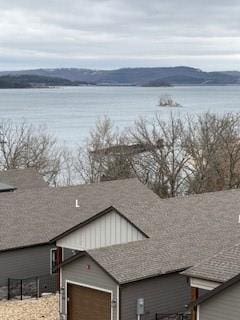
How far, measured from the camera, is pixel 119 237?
23656 mm

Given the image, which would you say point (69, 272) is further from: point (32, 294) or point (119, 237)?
point (32, 294)

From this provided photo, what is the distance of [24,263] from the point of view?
27.3 metres

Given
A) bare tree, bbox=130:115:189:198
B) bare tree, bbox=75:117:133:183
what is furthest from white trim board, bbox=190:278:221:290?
bare tree, bbox=75:117:133:183

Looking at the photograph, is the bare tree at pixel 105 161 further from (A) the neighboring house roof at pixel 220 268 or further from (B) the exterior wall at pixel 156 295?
(A) the neighboring house roof at pixel 220 268

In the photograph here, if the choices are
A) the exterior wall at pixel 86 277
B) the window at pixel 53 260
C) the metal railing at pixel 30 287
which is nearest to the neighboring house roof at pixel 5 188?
the window at pixel 53 260

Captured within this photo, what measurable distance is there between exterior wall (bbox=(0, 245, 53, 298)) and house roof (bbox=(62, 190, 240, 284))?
4.96 m

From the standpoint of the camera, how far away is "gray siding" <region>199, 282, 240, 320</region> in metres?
16.1

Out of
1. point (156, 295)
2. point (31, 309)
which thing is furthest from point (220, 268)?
point (31, 309)

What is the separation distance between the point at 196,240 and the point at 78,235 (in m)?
4.31

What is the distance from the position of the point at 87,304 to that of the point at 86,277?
94 centimetres

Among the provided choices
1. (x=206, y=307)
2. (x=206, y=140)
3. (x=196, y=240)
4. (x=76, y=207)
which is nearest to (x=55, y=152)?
(x=206, y=140)

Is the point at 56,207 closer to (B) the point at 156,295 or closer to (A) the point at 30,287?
(A) the point at 30,287

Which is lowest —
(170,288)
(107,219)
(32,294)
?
(32,294)

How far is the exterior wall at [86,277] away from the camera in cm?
1969
